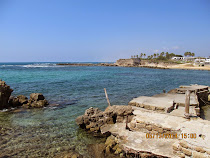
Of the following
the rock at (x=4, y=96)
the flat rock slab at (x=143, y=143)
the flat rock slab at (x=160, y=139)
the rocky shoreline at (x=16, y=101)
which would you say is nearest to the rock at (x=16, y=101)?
the rocky shoreline at (x=16, y=101)

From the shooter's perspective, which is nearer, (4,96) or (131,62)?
(4,96)

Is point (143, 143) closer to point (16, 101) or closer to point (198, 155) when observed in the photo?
point (198, 155)

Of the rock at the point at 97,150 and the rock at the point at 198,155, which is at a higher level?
the rock at the point at 198,155

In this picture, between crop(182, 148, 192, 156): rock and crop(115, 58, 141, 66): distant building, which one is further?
crop(115, 58, 141, 66): distant building

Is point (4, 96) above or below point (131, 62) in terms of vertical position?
below

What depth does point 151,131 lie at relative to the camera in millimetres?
8492

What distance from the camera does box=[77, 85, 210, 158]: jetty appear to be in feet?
20.7

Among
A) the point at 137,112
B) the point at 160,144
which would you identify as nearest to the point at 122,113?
the point at 137,112

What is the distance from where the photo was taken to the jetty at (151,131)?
20.7ft

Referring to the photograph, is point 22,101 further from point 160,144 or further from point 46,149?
point 160,144

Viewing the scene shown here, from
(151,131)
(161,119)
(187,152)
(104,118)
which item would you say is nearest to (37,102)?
(104,118)

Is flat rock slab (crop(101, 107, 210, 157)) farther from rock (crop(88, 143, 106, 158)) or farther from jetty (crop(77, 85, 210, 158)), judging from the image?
rock (crop(88, 143, 106, 158))

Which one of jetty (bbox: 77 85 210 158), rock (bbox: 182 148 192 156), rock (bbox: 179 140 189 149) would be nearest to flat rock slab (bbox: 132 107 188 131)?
jetty (bbox: 77 85 210 158)

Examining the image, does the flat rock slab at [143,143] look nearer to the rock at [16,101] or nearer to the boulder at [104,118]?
the boulder at [104,118]
